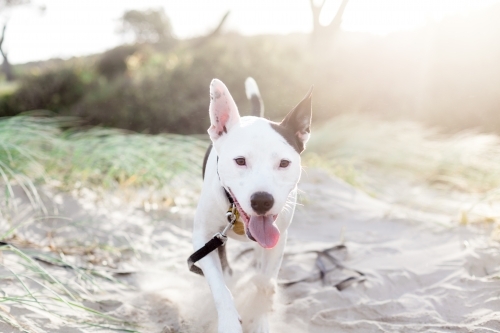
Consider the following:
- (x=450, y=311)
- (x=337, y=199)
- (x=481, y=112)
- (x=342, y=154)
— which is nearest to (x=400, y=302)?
(x=450, y=311)

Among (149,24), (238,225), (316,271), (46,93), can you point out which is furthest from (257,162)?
(149,24)

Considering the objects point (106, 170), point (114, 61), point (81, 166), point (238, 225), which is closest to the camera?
point (238, 225)

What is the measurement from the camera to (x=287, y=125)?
233 cm

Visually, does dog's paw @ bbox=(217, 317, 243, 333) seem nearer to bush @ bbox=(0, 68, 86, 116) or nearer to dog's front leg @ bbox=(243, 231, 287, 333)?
dog's front leg @ bbox=(243, 231, 287, 333)

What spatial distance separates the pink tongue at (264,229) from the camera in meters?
2.11

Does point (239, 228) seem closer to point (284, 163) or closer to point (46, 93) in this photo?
point (284, 163)

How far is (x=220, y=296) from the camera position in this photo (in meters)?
2.29

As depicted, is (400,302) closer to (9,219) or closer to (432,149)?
(9,219)

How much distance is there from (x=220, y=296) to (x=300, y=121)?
907 mm

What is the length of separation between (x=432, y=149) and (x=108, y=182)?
5.05 metres

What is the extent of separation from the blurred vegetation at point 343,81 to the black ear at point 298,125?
27.6 ft

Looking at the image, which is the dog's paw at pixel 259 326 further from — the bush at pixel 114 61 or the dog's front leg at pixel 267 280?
the bush at pixel 114 61

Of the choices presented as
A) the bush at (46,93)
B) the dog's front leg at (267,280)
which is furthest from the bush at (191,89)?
the dog's front leg at (267,280)

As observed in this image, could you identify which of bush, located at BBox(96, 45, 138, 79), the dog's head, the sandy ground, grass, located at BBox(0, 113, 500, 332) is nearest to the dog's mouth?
the dog's head
